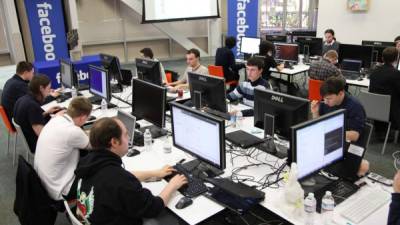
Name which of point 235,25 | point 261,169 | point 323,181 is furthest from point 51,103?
point 235,25

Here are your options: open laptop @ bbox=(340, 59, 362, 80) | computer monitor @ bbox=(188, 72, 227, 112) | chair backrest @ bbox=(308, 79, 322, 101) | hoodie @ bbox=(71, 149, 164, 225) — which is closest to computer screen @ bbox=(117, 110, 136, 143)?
computer monitor @ bbox=(188, 72, 227, 112)

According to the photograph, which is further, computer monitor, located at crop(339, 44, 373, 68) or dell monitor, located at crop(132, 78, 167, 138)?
computer monitor, located at crop(339, 44, 373, 68)

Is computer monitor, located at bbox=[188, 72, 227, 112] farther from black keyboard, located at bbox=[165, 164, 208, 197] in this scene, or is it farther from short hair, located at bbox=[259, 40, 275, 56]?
short hair, located at bbox=[259, 40, 275, 56]

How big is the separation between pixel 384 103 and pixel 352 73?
4.76ft

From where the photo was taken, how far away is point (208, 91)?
3391mm

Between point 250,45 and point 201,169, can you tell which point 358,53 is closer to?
point 250,45

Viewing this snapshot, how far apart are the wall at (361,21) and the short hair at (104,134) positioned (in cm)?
759

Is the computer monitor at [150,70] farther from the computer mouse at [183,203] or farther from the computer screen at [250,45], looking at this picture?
the computer screen at [250,45]

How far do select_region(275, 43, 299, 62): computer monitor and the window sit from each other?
528 centimetres

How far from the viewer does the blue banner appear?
7.69 meters

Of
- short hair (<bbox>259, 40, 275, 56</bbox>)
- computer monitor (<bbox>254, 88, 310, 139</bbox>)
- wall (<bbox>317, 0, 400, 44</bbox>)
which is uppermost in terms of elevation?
wall (<bbox>317, 0, 400, 44</bbox>)

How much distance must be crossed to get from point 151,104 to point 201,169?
3.23 feet

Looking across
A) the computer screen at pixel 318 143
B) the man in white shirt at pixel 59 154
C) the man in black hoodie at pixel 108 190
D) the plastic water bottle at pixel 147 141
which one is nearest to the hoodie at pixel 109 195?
the man in black hoodie at pixel 108 190

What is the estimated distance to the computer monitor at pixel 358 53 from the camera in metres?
5.67
